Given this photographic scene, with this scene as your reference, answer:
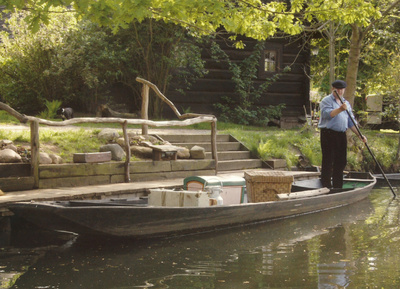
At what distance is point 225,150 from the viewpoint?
13648mm

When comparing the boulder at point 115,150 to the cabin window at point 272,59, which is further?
the cabin window at point 272,59

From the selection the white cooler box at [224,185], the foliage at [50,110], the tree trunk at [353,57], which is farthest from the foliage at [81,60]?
the white cooler box at [224,185]

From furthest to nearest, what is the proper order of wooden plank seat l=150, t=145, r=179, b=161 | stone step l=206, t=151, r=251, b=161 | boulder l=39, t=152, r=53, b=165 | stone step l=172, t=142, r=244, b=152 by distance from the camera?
stone step l=206, t=151, r=251, b=161 → stone step l=172, t=142, r=244, b=152 → wooden plank seat l=150, t=145, r=179, b=161 → boulder l=39, t=152, r=53, b=165

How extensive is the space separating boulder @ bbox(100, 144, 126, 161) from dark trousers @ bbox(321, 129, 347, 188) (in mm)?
3484

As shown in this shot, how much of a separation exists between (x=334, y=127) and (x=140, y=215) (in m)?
4.36

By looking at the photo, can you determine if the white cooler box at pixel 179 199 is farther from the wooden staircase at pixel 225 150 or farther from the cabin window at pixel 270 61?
the cabin window at pixel 270 61

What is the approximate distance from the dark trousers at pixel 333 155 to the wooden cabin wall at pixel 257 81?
8.87 m

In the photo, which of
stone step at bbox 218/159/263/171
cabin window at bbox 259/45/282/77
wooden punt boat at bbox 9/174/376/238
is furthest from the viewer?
cabin window at bbox 259/45/282/77

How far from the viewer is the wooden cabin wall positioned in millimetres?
19656

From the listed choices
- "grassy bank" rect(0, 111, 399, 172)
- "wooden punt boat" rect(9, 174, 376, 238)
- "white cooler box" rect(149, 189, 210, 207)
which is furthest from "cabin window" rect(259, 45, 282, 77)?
"white cooler box" rect(149, 189, 210, 207)

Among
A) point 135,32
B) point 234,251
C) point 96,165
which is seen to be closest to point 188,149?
point 96,165

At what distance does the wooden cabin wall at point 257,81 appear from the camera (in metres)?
19.7

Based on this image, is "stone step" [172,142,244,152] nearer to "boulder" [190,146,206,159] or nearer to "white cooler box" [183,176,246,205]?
"boulder" [190,146,206,159]

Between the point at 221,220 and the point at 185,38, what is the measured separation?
11.5 m
